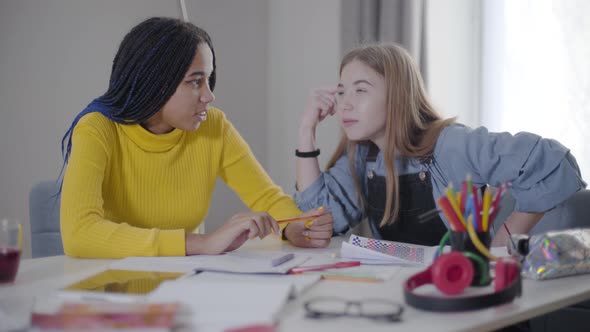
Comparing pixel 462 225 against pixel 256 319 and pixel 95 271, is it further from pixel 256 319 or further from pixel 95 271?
pixel 95 271

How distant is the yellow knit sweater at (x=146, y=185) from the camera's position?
137 cm

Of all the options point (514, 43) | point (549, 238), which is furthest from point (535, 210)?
point (514, 43)

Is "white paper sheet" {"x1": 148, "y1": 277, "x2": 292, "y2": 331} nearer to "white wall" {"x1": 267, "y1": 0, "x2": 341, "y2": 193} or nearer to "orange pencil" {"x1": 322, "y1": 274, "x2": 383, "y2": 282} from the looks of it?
"orange pencil" {"x1": 322, "y1": 274, "x2": 383, "y2": 282}

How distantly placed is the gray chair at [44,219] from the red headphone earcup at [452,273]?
1.35m

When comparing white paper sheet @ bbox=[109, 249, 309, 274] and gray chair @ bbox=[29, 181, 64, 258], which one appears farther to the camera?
gray chair @ bbox=[29, 181, 64, 258]

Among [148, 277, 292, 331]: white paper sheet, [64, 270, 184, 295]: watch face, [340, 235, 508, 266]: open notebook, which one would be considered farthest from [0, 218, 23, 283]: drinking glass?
[340, 235, 508, 266]: open notebook

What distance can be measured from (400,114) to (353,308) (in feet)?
2.81

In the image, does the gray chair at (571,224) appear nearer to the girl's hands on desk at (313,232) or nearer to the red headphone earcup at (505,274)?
the girl's hands on desk at (313,232)

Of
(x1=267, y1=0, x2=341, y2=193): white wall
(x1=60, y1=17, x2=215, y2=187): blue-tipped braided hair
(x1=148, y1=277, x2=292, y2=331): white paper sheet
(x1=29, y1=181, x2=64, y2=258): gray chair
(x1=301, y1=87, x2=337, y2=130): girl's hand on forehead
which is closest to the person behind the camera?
(x1=148, y1=277, x2=292, y2=331): white paper sheet

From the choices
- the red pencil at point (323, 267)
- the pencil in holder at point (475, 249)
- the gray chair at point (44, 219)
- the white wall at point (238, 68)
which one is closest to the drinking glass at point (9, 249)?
the red pencil at point (323, 267)

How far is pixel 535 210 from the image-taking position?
1.51 m

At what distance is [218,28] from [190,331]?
8.10 feet

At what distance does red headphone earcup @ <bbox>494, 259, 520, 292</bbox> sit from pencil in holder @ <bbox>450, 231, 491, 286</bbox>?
5cm

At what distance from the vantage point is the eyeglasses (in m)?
0.89
